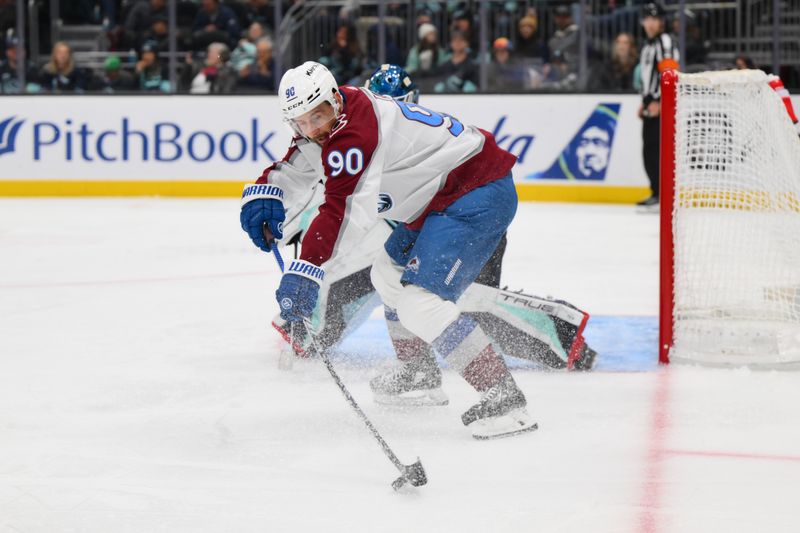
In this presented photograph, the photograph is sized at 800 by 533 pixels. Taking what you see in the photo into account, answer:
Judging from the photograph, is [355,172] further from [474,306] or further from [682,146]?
[682,146]

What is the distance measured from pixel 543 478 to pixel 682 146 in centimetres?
163

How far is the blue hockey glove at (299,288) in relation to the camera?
2.61 m

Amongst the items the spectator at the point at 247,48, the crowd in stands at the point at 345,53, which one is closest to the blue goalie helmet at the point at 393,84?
the crowd in stands at the point at 345,53

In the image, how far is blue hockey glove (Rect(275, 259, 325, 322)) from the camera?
2609 mm

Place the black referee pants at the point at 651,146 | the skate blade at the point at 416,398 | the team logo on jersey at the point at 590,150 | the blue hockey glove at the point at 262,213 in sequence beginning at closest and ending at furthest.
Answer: the blue hockey glove at the point at 262,213, the skate blade at the point at 416,398, the black referee pants at the point at 651,146, the team logo on jersey at the point at 590,150

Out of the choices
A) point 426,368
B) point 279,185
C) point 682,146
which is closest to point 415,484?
point 426,368

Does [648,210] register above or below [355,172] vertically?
below

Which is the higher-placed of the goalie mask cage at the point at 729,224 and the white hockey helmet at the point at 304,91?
the white hockey helmet at the point at 304,91

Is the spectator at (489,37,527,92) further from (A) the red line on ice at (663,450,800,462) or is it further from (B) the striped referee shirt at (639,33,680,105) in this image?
(A) the red line on ice at (663,450,800,462)

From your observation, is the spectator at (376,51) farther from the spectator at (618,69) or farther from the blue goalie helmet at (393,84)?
the blue goalie helmet at (393,84)

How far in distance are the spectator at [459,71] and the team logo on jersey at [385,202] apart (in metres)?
6.15

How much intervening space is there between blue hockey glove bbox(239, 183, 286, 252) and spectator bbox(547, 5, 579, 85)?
6107 mm

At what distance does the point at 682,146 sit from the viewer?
3.89 metres

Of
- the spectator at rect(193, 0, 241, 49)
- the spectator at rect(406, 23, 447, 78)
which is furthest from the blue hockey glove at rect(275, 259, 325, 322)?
the spectator at rect(193, 0, 241, 49)
